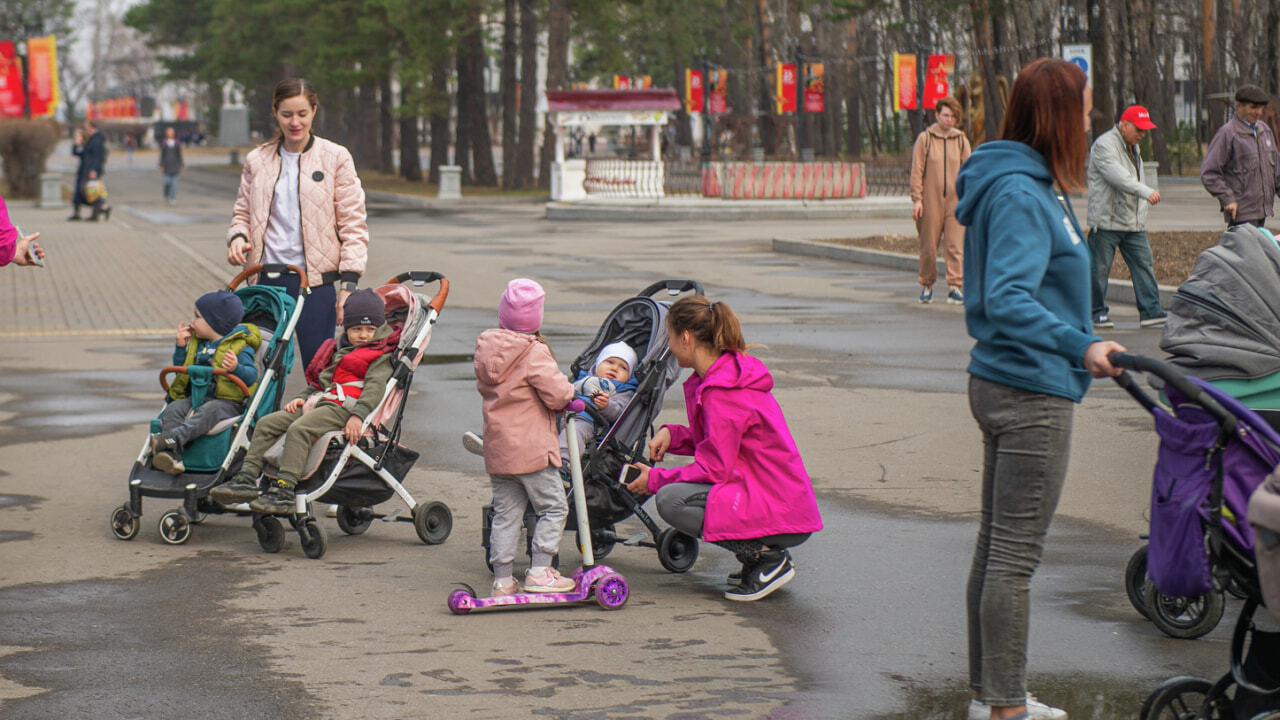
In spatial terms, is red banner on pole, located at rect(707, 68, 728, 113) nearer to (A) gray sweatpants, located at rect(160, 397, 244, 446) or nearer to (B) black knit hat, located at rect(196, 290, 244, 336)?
(B) black knit hat, located at rect(196, 290, 244, 336)

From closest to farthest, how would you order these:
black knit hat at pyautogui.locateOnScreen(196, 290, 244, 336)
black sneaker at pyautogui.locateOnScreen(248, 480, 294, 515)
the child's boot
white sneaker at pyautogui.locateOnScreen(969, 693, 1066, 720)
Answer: white sneaker at pyautogui.locateOnScreen(969, 693, 1066, 720)
black sneaker at pyautogui.locateOnScreen(248, 480, 294, 515)
the child's boot
black knit hat at pyautogui.locateOnScreen(196, 290, 244, 336)

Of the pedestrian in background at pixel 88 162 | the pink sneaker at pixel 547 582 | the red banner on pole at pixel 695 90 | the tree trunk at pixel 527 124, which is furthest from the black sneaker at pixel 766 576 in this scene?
the red banner on pole at pixel 695 90

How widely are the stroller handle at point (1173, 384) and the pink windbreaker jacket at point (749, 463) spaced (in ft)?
6.77

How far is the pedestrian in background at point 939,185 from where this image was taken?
15.6 metres

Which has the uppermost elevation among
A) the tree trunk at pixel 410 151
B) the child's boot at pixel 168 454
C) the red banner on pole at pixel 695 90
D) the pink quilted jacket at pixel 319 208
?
the red banner on pole at pixel 695 90

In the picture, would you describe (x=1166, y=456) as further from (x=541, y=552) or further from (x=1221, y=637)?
(x=541, y=552)

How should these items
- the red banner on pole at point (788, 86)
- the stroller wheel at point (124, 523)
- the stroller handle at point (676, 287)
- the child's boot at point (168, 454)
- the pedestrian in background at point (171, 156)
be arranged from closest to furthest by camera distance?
the stroller handle at point (676, 287)
the child's boot at point (168, 454)
the stroller wheel at point (124, 523)
the pedestrian in background at point (171, 156)
the red banner on pole at point (788, 86)

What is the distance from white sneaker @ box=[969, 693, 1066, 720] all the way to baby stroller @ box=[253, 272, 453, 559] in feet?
10.1

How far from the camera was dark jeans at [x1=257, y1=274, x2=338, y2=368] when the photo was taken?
788 cm

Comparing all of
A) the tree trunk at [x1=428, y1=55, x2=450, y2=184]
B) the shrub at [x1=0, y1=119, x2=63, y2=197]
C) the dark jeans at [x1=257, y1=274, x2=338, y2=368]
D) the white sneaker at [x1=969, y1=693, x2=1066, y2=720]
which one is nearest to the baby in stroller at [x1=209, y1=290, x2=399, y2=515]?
the dark jeans at [x1=257, y1=274, x2=338, y2=368]

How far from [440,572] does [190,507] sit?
4.13 feet

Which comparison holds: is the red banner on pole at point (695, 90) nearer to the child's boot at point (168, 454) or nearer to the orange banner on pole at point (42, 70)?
the orange banner on pole at point (42, 70)

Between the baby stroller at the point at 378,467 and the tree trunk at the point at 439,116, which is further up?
the tree trunk at the point at 439,116

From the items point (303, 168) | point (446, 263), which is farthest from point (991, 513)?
point (446, 263)
